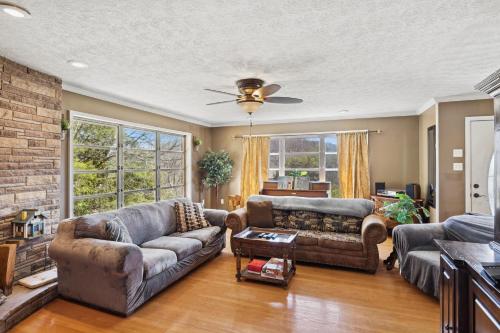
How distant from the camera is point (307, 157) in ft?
21.1

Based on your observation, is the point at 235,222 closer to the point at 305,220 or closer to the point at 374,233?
the point at 305,220

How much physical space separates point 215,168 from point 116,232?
12.4ft

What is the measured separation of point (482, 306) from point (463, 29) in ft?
6.69

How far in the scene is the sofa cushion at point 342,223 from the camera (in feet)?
12.7

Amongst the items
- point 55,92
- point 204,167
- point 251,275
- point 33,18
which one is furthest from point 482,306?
point 204,167

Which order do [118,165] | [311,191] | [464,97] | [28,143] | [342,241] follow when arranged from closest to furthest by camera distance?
[28,143]
[342,241]
[464,97]
[118,165]
[311,191]

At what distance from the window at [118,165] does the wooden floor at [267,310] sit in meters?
1.81

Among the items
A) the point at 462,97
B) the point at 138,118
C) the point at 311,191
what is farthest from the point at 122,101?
the point at 462,97

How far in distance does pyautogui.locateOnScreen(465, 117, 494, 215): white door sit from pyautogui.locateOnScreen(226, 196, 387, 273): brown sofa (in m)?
1.69

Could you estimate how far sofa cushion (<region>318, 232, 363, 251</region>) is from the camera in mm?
3430

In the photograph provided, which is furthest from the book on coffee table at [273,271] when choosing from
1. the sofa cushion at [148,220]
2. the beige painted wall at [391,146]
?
the beige painted wall at [391,146]

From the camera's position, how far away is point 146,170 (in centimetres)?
521

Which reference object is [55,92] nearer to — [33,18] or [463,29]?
[33,18]

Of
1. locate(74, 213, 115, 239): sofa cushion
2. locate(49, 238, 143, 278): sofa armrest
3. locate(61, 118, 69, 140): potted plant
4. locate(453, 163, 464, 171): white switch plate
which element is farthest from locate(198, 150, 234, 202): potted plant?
locate(453, 163, 464, 171): white switch plate
